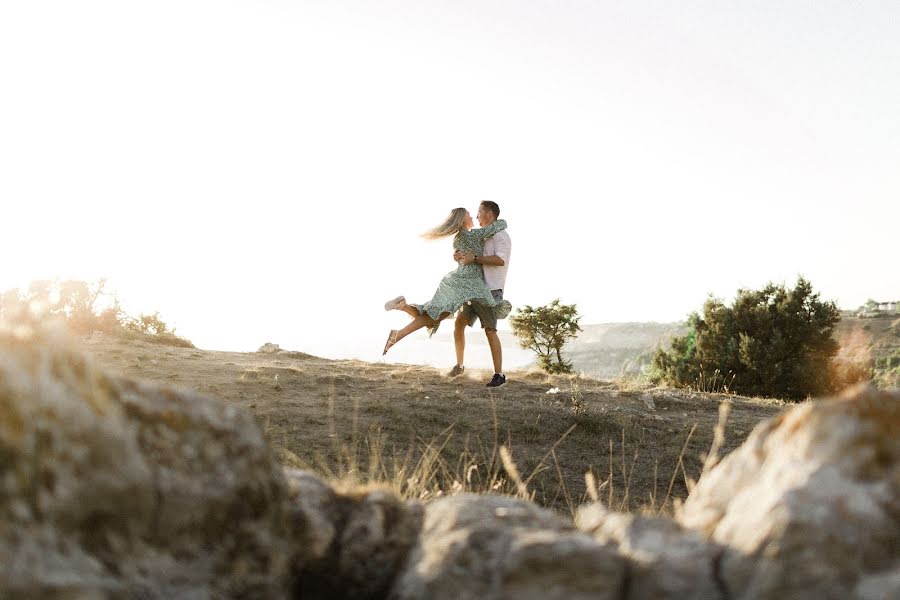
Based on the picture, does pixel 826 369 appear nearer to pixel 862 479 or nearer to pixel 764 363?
pixel 764 363

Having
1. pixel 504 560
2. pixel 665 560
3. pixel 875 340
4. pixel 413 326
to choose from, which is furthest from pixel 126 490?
pixel 875 340

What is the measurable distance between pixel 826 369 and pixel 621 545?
18.7 meters

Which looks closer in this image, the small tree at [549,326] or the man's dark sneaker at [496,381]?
the man's dark sneaker at [496,381]

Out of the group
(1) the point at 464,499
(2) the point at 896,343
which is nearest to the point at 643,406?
(1) the point at 464,499

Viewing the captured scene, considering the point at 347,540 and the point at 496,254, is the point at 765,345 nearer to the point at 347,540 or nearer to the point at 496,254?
the point at 496,254

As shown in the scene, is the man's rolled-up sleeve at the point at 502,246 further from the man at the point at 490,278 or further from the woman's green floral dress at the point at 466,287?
the woman's green floral dress at the point at 466,287

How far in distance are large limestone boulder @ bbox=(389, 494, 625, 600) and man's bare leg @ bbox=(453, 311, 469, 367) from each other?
22.7ft

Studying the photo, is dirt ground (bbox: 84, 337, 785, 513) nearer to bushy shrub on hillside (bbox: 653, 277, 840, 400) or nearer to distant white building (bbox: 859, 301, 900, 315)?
bushy shrub on hillside (bbox: 653, 277, 840, 400)

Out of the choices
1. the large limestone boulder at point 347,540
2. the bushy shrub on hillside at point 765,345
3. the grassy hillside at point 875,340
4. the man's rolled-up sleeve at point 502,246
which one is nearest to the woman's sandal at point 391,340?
the man's rolled-up sleeve at point 502,246

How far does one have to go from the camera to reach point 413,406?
696 cm

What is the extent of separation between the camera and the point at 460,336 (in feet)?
29.7

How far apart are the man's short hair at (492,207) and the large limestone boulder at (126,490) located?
747cm

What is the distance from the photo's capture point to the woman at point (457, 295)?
8.74 m

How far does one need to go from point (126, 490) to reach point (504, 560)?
2.70ft
